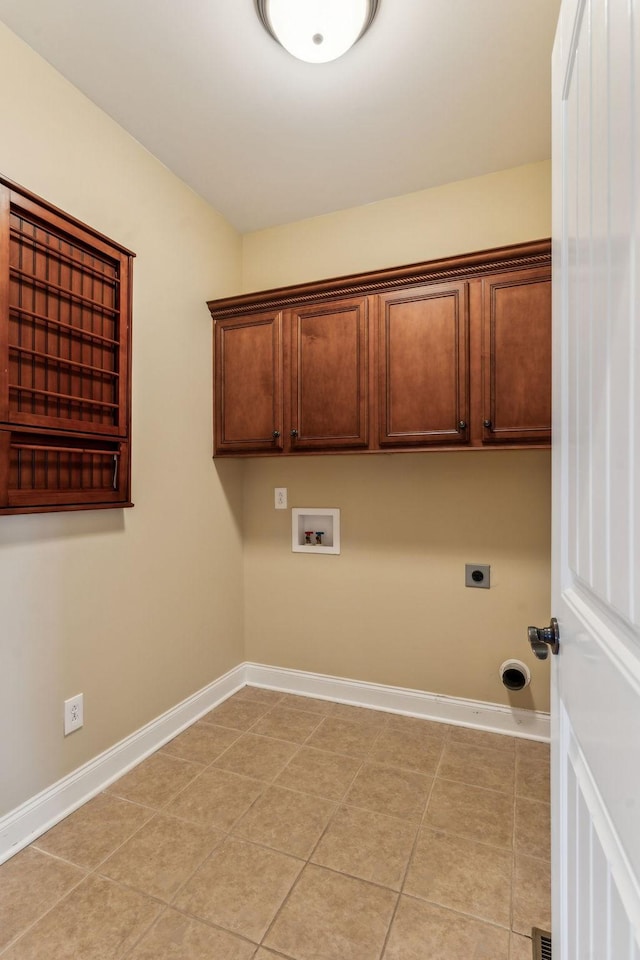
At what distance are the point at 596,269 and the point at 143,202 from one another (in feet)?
7.00

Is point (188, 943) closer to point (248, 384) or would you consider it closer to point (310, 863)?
point (310, 863)

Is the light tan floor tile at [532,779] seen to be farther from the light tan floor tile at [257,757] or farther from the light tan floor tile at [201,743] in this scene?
the light tan floor tile at [201,743]

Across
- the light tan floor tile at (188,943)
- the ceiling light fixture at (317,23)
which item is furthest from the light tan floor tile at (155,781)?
the ceiling light fixture at (317,23)

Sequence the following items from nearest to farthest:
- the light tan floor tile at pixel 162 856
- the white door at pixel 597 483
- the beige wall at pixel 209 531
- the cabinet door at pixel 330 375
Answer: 1. the white door at pixel 597 483
2. the light tan floor tile at pixel 162 856
3. the beige wall at pixel 209 531
4. the cabinet door at pixel 330 375

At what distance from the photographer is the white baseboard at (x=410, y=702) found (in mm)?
2277

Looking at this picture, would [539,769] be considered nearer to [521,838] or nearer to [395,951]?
[521,838]

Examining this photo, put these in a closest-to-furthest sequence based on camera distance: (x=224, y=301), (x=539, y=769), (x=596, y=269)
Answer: (x=596, y=269) < (x=539, y=769) < (x=224, y=301)

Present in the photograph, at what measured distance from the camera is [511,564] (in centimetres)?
231

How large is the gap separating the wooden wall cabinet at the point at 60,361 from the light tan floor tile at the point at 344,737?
1386 mm

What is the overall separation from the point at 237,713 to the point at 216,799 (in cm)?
68

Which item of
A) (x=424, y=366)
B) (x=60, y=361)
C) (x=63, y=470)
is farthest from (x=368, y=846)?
(x=60, y=361)

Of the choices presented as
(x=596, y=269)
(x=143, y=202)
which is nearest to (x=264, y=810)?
(x=596, y=269)

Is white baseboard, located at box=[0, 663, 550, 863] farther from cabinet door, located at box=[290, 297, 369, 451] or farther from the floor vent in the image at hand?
cabinet door, located at box=[290, 297, 369, 451]

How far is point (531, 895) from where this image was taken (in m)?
1.40
